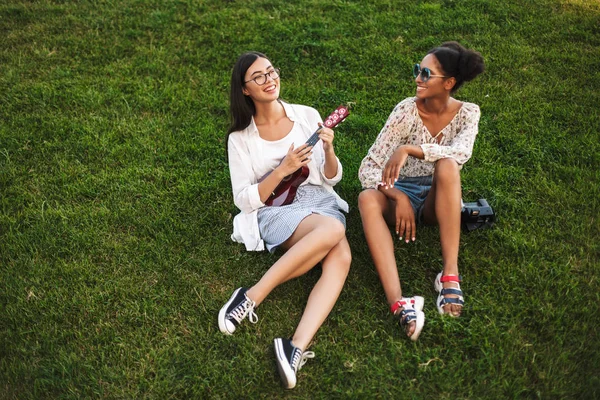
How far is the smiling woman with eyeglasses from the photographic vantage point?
302cm

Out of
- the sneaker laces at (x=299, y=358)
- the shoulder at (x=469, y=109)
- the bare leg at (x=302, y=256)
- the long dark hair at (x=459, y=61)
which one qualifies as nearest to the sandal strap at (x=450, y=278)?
the bare leg at (x=302, y=256)

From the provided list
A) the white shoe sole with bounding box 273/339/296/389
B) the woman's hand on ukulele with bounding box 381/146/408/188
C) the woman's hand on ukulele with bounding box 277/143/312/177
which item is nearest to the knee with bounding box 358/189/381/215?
the woman's hand on ukulele with bounding box 381/146/408/188

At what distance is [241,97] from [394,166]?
101cm

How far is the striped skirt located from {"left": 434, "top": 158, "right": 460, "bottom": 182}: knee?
0.69m

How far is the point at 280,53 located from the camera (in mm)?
5324

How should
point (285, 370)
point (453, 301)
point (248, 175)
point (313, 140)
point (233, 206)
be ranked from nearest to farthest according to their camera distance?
point (285, 370), point (453, 301), point (313, 140), point (248, 175), point (233, 206)

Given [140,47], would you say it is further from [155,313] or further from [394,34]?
[155,313]

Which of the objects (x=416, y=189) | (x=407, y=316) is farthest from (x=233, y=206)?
(x=407, y=316)

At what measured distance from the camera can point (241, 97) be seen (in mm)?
3293

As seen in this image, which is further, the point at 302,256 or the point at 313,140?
the point at 313,140

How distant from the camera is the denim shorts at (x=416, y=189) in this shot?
3.35m

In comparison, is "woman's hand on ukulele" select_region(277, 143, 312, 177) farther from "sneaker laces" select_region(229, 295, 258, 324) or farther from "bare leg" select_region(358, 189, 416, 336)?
"sneaker laces" select_region(229, 295, 258, 324)

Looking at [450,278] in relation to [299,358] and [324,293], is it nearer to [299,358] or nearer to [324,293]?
[324,293]

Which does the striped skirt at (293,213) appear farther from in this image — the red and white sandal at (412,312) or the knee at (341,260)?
the red and white sandal at (412,312)
